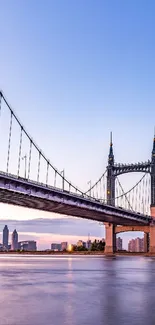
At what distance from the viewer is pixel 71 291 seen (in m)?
22.0

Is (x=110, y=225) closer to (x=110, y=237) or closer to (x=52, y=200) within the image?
(x=110, y=237)

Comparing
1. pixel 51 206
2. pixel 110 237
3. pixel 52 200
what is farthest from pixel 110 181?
pixel 52 200

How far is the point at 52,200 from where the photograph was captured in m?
76.4

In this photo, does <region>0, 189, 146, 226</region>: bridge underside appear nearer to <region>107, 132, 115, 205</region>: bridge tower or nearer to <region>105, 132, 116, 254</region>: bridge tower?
<region>105, 132, 116, 254</region>: bridge tower

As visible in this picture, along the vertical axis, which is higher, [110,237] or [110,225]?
[110,225]

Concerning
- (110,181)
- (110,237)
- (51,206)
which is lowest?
(110,237)

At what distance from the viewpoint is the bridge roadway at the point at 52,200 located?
64.9 meters

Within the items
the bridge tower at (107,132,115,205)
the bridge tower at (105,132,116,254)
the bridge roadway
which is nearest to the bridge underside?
the bridge roadway

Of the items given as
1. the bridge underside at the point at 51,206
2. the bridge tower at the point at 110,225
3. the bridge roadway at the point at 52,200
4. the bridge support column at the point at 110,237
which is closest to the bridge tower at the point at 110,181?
the bridge tower at the point at 110,225

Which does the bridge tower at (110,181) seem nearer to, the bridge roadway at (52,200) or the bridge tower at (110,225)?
the bridge tower at (110,225)

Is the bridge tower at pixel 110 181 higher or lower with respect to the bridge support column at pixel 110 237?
higher

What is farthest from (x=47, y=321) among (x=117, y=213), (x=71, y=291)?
(x=117, y=213)

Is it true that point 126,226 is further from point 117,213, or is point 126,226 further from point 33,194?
point 33,194

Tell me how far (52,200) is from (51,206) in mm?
7185
